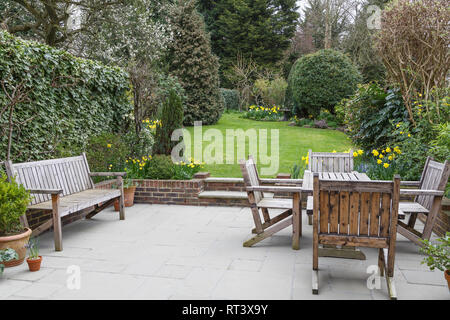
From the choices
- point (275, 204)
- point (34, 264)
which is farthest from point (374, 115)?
point (34, 264)

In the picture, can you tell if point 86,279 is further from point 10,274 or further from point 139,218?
point 139,218

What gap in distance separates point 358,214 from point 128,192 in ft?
13.8

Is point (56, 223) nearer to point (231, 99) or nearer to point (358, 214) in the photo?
point (358, 214)

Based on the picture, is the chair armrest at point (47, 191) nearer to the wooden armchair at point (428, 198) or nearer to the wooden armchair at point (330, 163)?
the wooden armchair at point (330, 163)

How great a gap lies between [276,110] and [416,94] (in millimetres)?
10554

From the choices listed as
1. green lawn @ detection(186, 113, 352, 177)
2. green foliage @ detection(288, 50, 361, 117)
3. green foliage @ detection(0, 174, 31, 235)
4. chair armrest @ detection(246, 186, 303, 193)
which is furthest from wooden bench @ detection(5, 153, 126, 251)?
green foliage @ detection(288, 50, 361, 117)

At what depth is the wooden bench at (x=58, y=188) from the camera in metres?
4.20

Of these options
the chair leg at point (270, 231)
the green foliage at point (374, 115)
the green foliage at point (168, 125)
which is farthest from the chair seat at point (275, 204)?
the green foliage at point (168, 125)

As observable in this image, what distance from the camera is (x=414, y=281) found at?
3336 millimetres

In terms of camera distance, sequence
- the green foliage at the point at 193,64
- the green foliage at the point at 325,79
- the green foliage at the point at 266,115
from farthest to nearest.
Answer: the green foliage at the point at 266,115 → the green foliage at the point at 193,64 → the green foliage at the point at 325,79

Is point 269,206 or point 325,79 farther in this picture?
point 325,79

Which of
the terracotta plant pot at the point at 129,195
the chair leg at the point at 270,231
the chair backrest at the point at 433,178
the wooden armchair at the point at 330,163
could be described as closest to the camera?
the chair backrest at the point at 433,178

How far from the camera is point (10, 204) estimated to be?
3650mm
